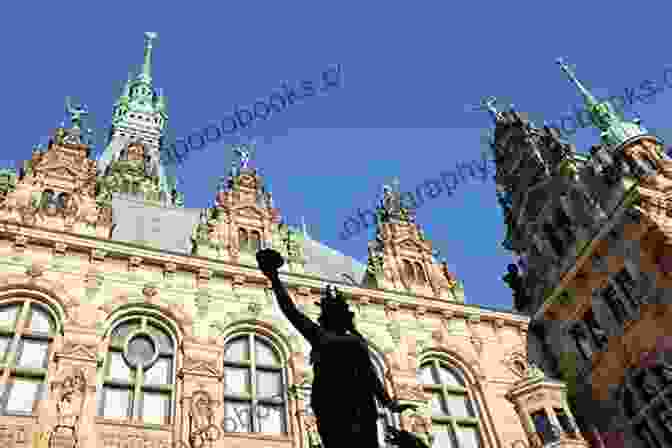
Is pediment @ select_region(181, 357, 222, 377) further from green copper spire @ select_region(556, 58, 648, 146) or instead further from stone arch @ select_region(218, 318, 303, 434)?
green copper spire @ select_region(556, 58, 648, 146)

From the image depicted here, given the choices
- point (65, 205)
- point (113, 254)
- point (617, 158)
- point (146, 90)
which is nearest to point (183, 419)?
point (113, 254)

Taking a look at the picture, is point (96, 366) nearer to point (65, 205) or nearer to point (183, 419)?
point (183, 419)

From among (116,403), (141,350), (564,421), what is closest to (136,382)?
(116,403)

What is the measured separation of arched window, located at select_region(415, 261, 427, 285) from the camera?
18.0 metres

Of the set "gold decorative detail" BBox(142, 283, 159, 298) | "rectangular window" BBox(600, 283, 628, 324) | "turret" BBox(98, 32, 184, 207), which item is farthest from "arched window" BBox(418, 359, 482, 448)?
"turret" BBox(98, 32, 184, 207)

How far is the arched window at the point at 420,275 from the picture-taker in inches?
709

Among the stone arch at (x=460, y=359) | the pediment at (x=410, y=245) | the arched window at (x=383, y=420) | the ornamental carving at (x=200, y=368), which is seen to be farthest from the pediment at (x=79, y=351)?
the pediment at (x=410, y=245)

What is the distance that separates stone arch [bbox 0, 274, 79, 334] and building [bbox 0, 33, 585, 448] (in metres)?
0.03

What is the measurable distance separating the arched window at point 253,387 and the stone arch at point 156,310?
1.08m

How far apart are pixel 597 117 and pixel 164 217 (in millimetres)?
15571

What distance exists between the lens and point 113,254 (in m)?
14.6

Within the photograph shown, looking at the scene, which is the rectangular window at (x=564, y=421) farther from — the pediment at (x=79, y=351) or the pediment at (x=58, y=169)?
the pediment at (x=58, y=169)

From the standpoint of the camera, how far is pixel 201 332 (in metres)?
14.1

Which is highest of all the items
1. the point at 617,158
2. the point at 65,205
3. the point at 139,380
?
the point at 617,158
